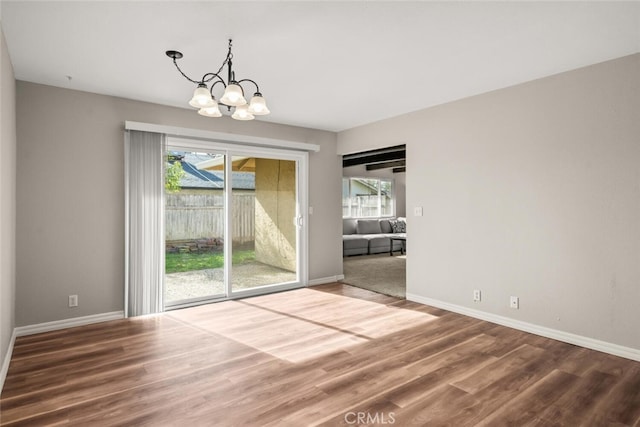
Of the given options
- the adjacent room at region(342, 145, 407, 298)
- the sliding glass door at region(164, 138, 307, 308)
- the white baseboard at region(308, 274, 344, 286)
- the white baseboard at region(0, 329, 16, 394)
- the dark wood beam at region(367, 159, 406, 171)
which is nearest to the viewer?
the white baseboard at region(0, 329, 16, 394)

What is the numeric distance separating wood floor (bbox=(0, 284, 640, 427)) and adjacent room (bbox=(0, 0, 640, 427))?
21 millimetres

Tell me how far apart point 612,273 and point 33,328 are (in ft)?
17.8

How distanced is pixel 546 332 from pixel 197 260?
13.3ft

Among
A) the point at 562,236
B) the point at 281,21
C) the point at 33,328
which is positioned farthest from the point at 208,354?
the point at 562,236

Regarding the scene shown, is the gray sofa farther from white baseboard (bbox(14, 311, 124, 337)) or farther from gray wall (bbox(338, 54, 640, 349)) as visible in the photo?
white baseboard (bbox(14, 311, 124, 337))

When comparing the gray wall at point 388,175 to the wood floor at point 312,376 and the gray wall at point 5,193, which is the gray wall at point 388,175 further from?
the gray wall at point 5,193

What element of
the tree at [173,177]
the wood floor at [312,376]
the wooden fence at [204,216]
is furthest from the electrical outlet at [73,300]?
the tree at [173,177]

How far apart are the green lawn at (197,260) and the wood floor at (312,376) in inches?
28.8

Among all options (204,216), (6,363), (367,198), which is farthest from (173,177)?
→ (367,198)

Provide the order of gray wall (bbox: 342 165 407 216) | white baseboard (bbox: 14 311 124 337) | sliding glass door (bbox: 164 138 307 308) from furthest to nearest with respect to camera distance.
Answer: gray wall (bbox: 342 165 407 216) → sliding glass door (bbox: 164 138 307 308) → white baseboard (bbox: 14 311 124 337)

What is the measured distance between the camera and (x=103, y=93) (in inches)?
151

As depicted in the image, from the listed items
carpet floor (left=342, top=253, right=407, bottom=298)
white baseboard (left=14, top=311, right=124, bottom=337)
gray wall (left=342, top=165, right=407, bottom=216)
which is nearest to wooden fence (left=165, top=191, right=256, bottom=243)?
white baseboard (left=14, top=311, right=124, bottom=337)

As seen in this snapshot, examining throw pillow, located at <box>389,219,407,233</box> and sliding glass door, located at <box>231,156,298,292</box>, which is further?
throw pillow, located at <box>389,219,407,233</box>

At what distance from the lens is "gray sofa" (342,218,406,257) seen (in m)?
8.65
